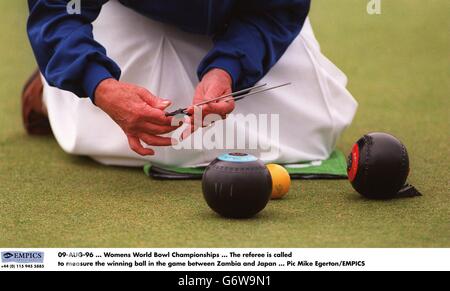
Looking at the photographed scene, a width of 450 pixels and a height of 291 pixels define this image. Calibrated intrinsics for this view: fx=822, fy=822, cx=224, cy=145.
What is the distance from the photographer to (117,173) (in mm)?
2809

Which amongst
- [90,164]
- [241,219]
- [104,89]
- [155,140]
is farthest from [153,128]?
[90,164]

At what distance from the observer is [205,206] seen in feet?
7.68

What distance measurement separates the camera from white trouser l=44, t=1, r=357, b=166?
9.32ft

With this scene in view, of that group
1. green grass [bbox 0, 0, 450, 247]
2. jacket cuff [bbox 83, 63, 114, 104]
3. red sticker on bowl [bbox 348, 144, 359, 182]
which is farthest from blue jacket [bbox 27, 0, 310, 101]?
red sticker on bowl [bbox 348, 144, 359, 182]

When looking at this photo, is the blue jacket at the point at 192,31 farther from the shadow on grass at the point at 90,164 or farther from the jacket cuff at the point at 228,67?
Result: the shadow on grass at the point at 90,164

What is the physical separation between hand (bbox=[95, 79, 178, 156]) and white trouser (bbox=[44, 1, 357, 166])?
1.40ft

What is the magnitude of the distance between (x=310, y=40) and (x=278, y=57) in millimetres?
257

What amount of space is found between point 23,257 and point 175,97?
1.06m

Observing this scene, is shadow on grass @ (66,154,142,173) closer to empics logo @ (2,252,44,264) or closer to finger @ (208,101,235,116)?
finger @ (208,101,235,116)

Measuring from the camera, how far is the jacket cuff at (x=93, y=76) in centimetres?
238

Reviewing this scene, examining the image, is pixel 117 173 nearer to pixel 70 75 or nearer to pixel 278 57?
pixel 70 75

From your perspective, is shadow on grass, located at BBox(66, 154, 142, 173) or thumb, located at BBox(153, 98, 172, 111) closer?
thumb, located at BBox(153, 98, 172, 111)
